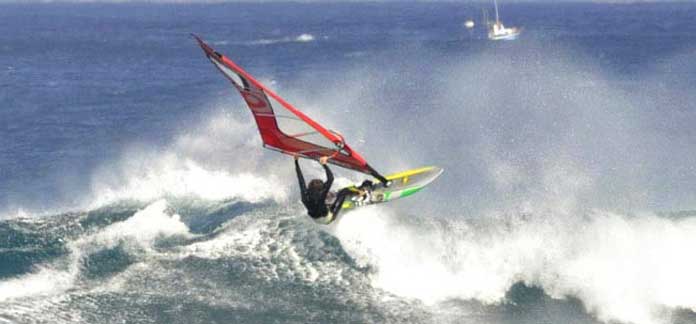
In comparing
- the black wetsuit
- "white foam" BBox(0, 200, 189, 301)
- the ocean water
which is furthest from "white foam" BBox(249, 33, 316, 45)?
the black wetsuit

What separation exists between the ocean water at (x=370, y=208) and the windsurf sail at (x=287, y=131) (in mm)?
3644

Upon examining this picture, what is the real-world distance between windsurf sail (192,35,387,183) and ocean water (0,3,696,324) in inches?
143

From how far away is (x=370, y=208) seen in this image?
21016 millimetres

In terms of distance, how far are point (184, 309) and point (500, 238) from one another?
7.69 meters

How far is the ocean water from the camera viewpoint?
56.5 feet

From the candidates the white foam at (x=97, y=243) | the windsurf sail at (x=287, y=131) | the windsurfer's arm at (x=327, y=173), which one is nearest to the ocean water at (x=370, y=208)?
the white foam at (x=97, y=243)

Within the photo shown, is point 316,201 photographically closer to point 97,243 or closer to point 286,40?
point 97,243

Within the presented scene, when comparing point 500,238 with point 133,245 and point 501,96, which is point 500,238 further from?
point 501,96

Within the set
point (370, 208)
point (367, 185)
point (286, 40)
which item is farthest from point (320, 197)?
point (286, 40)

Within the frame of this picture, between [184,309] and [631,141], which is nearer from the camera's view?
[184,309]

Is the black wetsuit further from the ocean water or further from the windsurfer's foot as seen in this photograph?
the ocean water

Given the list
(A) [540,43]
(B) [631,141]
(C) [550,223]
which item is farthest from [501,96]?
(A) [540,43]

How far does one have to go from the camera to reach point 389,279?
18172mm

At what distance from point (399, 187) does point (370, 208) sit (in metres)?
3.86
